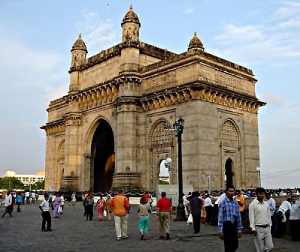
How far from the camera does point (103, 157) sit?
44.4m

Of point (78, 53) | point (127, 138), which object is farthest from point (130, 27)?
point (127, 138)

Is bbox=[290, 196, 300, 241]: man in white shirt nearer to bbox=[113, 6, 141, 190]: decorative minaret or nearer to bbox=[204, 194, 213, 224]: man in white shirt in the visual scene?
bbox=[204, 194, 213, 224]: man in white shirt

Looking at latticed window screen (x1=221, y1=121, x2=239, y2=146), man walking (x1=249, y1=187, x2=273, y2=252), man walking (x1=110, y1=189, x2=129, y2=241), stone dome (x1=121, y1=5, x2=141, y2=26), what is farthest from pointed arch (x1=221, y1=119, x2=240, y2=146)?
man walking (x1=249, y1=187, x2=273, y2=252)

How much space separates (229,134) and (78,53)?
788 inches

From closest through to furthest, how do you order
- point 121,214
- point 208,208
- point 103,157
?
point 121,214 < point 208,208 < point 103,157

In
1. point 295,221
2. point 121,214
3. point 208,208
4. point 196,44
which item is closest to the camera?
point 295,221

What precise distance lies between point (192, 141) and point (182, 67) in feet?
20.2

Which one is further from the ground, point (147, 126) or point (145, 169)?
point (147, 126)

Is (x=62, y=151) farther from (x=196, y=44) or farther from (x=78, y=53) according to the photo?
(x=196, y=44)

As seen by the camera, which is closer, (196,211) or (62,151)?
(196,211)

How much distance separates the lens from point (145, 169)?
33469 millimetres

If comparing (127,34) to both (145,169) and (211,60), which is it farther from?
(145,169)

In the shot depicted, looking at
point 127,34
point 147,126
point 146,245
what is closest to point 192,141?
point 147,126

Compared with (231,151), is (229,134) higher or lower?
higher
